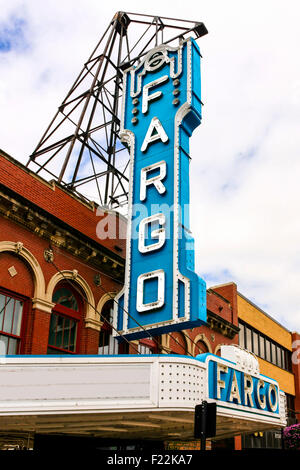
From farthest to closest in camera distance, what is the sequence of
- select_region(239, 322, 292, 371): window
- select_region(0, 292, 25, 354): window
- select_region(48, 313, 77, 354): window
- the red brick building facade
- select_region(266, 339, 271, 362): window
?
select_region(266, 339, 271, 362): window, select_region(239, 322, 292, 371): window, select_region(48, 313, 77, 354): window, the red brick building facade, select_region(0, 292, 25, 354): window

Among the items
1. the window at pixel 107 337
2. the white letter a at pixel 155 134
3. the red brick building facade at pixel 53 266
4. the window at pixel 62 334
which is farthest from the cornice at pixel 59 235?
the white letter a at pixel 155 134

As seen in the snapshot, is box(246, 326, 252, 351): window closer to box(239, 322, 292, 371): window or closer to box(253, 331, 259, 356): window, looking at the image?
box(239, 322, 292, 371): window

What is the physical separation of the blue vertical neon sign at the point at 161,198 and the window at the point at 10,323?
9.68 feet

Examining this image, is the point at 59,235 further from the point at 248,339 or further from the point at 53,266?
the point at 248,339

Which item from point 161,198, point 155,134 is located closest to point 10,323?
point 161,198

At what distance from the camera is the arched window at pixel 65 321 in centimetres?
1673

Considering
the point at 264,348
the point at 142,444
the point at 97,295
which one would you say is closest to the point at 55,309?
the point at 97,295

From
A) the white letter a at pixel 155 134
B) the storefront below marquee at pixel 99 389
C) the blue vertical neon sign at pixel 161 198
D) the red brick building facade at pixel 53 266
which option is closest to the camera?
the storefront below marquee at pixel 99 389

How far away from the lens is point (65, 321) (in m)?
17.2

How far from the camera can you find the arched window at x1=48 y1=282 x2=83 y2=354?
1673 cm

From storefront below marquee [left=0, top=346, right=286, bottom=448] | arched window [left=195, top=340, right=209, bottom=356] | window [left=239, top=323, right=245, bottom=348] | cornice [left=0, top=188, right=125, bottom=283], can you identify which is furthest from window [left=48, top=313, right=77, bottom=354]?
window [left=239, top=323, right=245, bottom=348]

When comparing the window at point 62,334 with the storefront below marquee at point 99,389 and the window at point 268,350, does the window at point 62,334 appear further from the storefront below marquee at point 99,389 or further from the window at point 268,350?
the window at point 268,350

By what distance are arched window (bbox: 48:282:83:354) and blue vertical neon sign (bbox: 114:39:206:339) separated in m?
1.57
